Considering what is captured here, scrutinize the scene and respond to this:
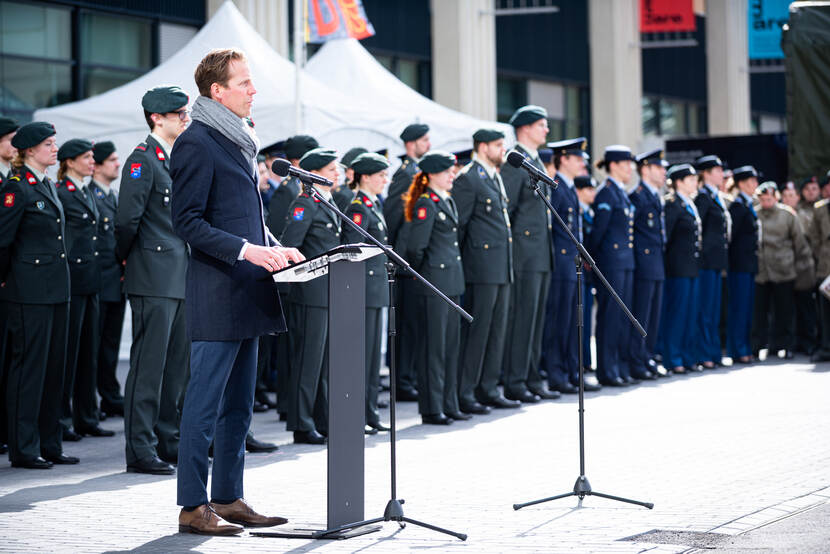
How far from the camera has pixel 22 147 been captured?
7848 millimetres

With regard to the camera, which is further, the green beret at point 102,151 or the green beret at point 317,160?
the green beret at point 102,151

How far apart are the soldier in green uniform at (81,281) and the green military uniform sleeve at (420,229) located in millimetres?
2274

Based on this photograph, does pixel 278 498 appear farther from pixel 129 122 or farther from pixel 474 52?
pixel 474 52

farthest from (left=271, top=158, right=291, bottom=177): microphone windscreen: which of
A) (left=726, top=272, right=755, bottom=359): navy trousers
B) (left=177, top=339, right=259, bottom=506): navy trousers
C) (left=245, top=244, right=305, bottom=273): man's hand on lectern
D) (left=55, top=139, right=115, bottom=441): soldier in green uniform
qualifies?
(left=726, top=272, right=755, bottom=359): navy trousers

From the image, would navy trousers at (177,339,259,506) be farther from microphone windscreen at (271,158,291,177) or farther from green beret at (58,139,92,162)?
green beret at (58,139,92,162)

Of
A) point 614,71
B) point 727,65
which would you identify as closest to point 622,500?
point 614,71

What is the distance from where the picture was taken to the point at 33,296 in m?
7.77

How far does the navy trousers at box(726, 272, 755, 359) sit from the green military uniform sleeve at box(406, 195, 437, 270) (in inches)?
230

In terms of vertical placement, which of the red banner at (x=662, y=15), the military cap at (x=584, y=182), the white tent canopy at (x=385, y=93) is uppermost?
the red banner at (x=662, y=15)

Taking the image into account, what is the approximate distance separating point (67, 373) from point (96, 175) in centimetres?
185

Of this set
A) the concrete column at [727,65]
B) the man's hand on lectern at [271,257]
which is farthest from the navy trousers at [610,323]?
the concrete column at [727,65]

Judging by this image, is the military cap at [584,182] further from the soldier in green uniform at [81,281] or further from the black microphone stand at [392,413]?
the black microphone stand at [392,413]

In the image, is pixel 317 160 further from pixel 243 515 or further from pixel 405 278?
pixel 243 515

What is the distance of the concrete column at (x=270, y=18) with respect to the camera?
18.6 metres
